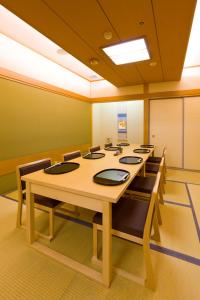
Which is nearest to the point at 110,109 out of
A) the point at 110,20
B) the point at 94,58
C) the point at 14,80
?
the point at 94,58

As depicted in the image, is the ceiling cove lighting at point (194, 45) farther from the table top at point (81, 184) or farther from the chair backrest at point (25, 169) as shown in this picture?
the chair backrest at point (25, 169)

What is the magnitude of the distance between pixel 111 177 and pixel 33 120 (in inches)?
94.7

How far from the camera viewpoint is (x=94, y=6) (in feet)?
5.32

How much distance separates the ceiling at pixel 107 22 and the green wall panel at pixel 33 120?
117 centimetres

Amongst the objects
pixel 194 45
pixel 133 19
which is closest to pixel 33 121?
pixel 133 19

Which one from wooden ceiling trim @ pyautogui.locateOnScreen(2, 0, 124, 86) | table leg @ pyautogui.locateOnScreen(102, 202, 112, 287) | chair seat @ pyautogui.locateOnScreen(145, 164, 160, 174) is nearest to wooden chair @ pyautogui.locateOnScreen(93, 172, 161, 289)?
→ table leg @ pyautogui.locateOnScreen(102, 202, 112, 287)

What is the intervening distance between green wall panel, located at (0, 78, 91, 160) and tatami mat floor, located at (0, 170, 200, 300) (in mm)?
1268

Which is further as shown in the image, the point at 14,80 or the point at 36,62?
the point at 36,62

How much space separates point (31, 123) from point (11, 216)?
5.70 feet

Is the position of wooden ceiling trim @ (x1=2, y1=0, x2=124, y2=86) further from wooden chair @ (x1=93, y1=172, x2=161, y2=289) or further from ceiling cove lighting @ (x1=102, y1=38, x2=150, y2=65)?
wooden chair @ (x1=93, y1=172, x2=161, y2=289)

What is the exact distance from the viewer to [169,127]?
448 centimetres

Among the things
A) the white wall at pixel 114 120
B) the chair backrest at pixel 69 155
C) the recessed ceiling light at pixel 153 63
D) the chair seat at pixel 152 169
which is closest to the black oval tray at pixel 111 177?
the chair backrest at pixel 69 155

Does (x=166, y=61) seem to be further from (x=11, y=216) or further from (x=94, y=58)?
(x=11, y=216)

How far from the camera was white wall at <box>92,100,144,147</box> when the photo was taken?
5363 millimetres
